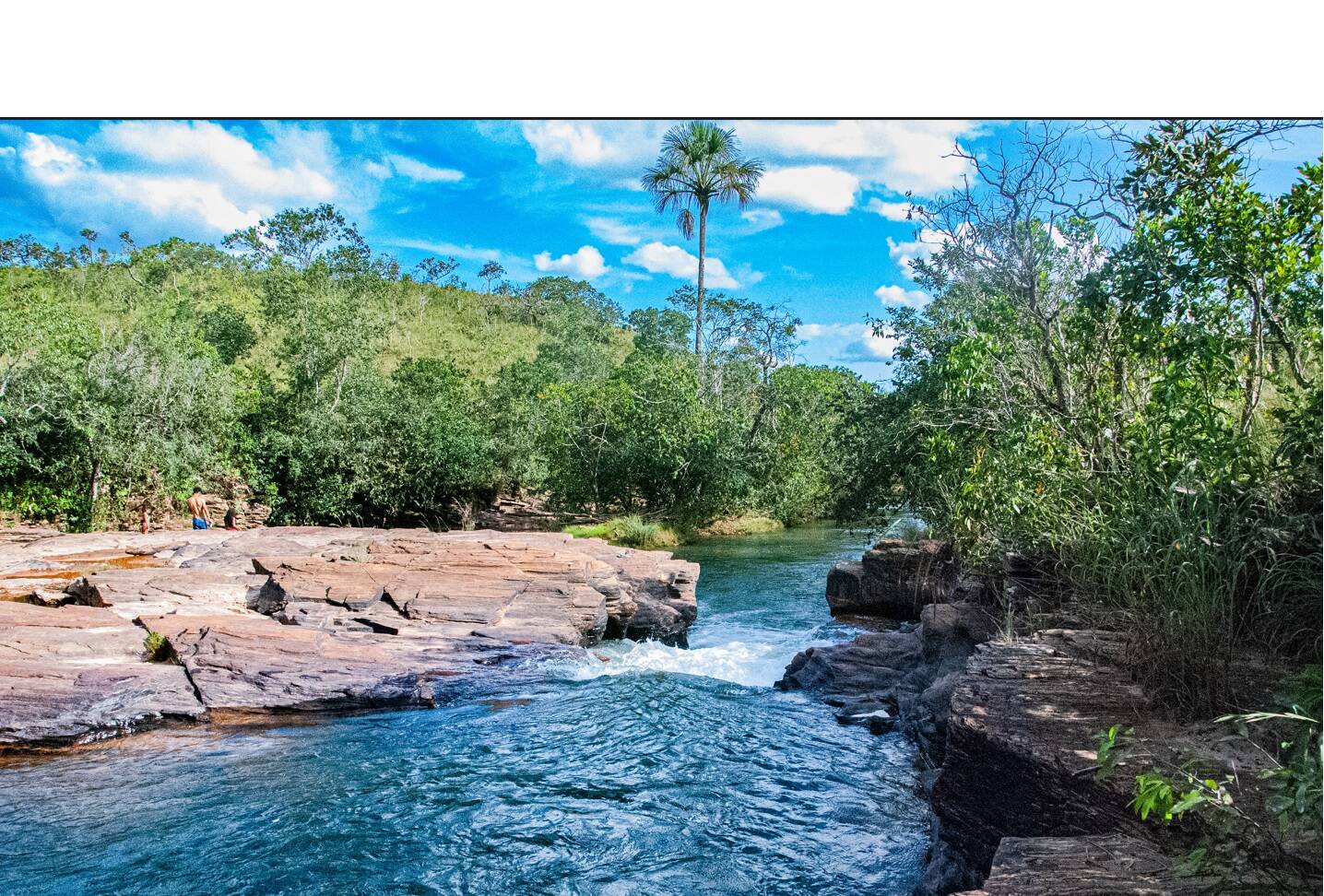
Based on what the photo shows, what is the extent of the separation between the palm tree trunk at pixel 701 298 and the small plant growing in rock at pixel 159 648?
29.8 feet

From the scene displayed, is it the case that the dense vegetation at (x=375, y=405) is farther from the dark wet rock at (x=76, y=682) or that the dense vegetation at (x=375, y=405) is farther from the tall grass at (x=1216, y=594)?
the tall grass at (x=1216, y=594)

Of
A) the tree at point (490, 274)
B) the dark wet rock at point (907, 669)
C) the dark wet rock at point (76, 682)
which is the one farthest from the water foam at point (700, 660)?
the tree at point (490, 274)

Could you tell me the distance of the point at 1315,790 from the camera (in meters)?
2.38

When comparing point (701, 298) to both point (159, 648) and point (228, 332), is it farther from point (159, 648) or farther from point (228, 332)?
point (159, 648)

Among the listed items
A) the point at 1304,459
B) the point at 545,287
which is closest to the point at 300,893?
the point at 1304,459

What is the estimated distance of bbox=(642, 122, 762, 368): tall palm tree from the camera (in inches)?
332

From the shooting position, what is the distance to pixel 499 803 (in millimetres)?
5113

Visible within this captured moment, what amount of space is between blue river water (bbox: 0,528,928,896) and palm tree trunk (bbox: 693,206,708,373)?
8.15 metres

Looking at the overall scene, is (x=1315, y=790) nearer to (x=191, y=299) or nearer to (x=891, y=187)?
(x=891, y=187)

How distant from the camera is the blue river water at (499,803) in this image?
4.23m

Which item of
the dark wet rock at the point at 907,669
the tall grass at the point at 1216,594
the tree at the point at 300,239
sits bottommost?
the dark wet rock at the point at 907,669

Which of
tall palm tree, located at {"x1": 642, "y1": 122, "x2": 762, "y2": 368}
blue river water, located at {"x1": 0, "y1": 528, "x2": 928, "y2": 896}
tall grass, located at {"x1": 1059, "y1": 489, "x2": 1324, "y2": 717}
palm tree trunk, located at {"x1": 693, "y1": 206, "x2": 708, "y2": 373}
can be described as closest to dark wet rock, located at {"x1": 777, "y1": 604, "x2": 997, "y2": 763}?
blue river water, located at {"x1": 0, "y1": 528, "x2": 928, "y2": 896}

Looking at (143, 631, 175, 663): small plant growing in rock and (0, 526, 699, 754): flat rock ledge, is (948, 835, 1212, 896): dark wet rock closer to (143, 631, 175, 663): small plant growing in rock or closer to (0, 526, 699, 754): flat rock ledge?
(0, 526, 699, 754): flat rock ledge
